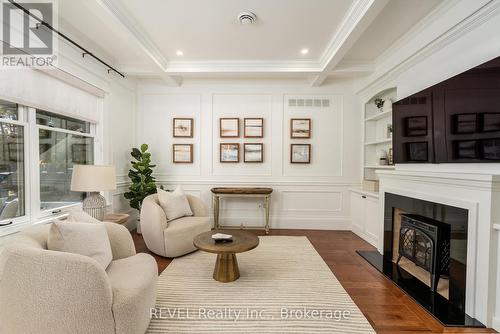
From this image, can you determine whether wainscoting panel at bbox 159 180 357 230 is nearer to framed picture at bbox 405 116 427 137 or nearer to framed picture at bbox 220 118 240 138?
framed picture at bbox 220 118 240 138

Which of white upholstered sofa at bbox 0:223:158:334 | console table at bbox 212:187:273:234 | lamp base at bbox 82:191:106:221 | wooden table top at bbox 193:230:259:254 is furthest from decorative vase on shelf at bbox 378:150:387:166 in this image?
lamp base at bbox 82:191:106:221

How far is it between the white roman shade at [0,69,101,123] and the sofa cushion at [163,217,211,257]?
1905mm

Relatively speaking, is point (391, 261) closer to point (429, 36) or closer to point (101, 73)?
point (429, 36)

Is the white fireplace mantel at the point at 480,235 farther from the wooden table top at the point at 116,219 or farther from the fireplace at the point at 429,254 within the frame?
the wooden table top at the point at 116,219

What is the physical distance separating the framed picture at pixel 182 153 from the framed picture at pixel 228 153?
0.61 m

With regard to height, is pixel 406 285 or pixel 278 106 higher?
pixel 278 106

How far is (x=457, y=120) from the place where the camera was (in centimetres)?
216

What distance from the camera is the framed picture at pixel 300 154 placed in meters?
4.48

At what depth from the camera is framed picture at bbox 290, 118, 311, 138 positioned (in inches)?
176

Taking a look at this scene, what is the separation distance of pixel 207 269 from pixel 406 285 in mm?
2116

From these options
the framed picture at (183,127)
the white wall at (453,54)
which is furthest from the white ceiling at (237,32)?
the framed picture at (183,127)

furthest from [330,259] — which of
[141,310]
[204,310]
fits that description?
[141,310]

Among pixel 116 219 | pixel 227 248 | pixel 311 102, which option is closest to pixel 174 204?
pixel 116 219

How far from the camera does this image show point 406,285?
7.89 feet
